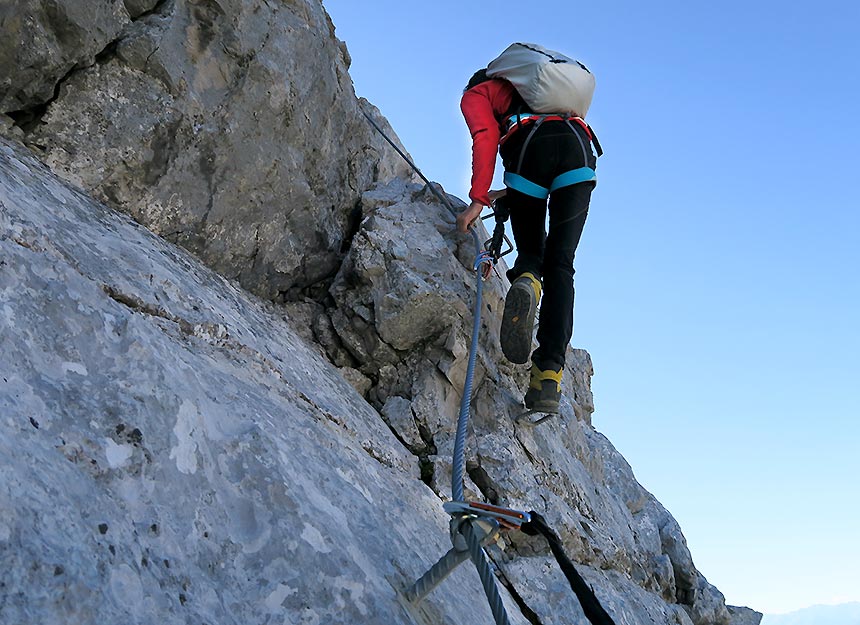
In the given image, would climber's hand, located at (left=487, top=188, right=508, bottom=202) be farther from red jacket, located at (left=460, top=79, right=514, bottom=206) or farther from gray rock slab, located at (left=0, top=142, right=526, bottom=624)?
gray rock slab, located at (left=0, top=142, right=526, bottom=624)

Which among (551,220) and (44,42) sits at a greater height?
(551,220)

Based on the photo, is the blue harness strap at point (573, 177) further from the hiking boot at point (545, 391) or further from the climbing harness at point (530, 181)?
the hiking boot at point (545, 391)

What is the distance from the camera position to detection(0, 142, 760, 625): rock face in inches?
74.0

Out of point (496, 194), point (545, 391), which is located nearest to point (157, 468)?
point (545, 391)

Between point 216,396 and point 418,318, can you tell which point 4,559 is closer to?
point 216,396

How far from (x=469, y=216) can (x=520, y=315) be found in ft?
3.54

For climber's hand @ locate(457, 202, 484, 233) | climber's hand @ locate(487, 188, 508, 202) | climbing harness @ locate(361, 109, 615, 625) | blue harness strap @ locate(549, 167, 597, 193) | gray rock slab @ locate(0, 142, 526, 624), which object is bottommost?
gray rock slab @ locate(0, 142, 526, 624)

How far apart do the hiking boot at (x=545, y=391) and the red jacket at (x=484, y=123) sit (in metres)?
1.38

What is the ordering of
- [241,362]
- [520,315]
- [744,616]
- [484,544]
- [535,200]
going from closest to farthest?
[484,544]
[241,362]
[520,315]
[535,200]
[744,616]

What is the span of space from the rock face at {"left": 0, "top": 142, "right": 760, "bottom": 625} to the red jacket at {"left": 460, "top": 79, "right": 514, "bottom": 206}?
2.12 feet

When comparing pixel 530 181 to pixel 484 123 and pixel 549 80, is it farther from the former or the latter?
pixel 549 80

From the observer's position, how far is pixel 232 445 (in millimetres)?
2553

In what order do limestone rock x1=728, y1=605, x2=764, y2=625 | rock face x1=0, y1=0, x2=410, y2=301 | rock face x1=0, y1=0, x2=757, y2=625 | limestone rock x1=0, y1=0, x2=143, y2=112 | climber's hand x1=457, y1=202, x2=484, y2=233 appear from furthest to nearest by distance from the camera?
limestone rock x1=728, y1=605, x2=764, y2=625 → climber's hand x1=457, y1=202, x2=484, y2=233 → rock face x1=0, y1=0, x2=410, y2=301 → limestone rock x1=0, y1=0, x2=143, y2=112 → rock face x1=0, y1=0, x2=757, y2=625

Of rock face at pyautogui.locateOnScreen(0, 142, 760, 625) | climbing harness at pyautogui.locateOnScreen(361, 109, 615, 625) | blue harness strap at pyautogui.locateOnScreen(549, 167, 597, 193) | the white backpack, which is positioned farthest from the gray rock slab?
the white backpack
